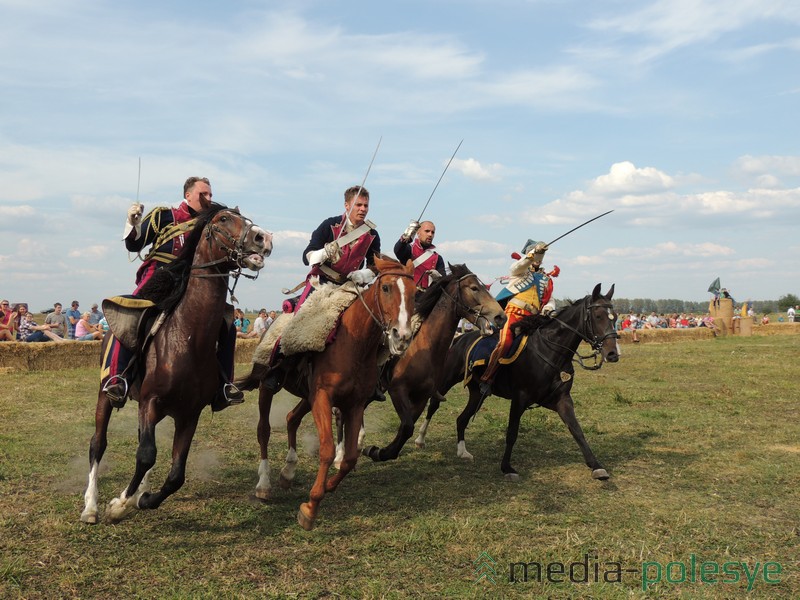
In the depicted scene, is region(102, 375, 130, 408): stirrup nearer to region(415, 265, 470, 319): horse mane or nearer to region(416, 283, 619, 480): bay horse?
region(415, 265, 470, 319): horse mane

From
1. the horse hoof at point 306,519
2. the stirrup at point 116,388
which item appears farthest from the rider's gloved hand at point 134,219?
the horse hoof at point 306,519

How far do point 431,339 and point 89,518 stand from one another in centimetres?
449

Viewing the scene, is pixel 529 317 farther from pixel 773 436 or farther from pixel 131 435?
pixel 131 435

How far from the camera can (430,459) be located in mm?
10586

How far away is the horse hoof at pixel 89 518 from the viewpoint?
672 centimetres

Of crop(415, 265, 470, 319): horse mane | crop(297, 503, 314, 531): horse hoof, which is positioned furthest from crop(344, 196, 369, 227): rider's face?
crop(297, 503, 314, 531): horse hoof

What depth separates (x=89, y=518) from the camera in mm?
6727

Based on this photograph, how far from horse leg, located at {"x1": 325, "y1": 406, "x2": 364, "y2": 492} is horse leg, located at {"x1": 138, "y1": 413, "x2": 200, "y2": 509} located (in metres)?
1.42

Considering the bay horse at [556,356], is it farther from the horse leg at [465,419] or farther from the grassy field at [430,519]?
the grassy field at [430,519]

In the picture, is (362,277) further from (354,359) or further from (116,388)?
(116,388)

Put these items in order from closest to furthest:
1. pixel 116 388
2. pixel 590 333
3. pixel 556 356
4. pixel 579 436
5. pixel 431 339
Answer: pixel 116 388 → pixel 431 339 → pixel 579 436 → pixel 590 333 → pixel 556 356

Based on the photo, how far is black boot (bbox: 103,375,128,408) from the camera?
21.7 feet

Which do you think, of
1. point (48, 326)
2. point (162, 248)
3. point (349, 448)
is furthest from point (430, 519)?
point (48, 326)

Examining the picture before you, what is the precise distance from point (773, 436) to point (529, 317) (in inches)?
205
